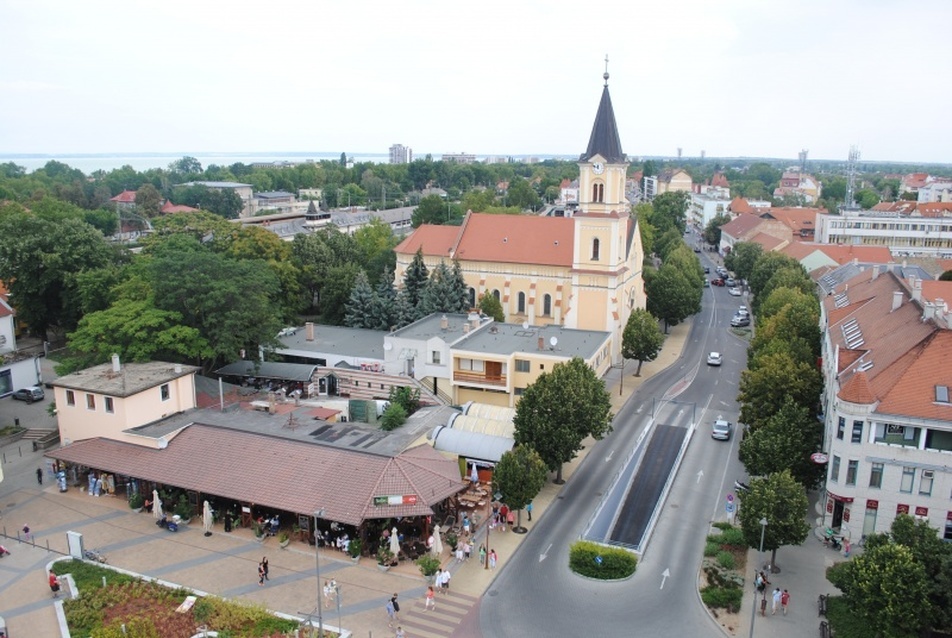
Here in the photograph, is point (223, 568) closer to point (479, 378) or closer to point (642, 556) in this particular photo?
point (642, 556)

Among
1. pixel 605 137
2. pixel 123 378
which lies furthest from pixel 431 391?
pixel 605 137

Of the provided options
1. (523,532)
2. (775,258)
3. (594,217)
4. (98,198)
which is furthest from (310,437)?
(98,198)

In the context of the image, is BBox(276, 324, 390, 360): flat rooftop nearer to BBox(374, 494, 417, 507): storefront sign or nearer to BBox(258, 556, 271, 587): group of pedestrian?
BBox(374, 494, 417, 507): storefront sign

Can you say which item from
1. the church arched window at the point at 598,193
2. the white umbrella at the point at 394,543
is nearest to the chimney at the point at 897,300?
the church arched window at the point at 598,193

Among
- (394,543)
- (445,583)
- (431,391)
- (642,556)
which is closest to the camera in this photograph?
(445,583)

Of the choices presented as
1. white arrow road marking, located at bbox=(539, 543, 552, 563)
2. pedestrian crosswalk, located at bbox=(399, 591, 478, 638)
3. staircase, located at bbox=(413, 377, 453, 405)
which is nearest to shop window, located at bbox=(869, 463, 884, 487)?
white arrow road marking, located at bbox=(539, 543, 552, 563)

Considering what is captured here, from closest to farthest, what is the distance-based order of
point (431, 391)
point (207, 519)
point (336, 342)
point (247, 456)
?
1. point (207, 519)
2. point (247, 456)
3. point (431, 391)
4. point (336, 342)
